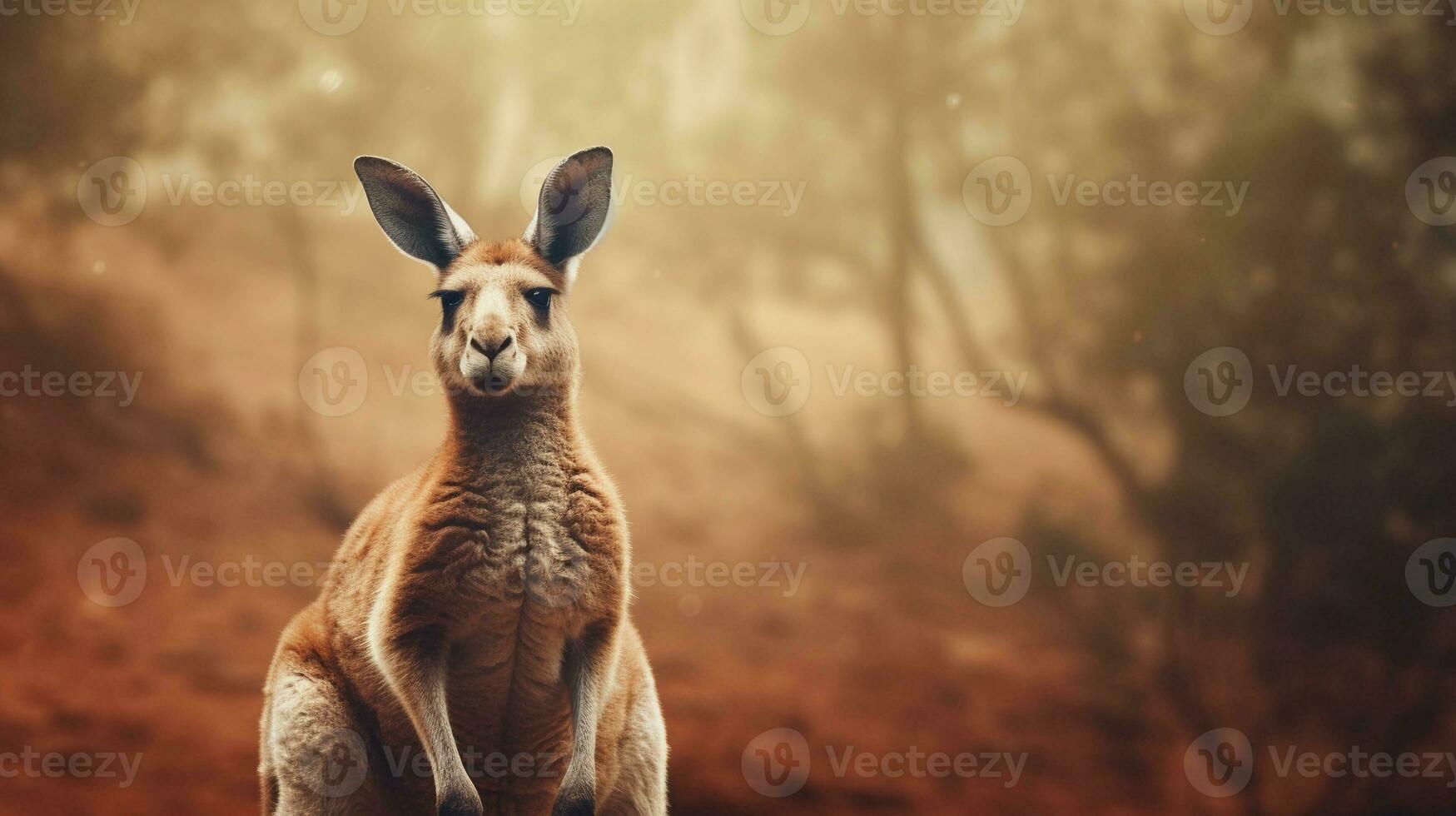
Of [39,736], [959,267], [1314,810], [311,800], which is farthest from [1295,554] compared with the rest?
[39,736]

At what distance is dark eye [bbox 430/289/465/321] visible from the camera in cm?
223

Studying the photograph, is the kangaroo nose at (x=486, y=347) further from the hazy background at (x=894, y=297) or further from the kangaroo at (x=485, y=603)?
the hazy background at (x=894, y=297)

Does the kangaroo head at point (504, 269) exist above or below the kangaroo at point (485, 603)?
above

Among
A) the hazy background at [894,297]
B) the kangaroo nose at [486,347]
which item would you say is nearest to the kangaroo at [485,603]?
the kangaroo nose at [486,347]

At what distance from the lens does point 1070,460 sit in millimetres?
5008

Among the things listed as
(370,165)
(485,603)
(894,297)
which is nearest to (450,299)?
(370,165)

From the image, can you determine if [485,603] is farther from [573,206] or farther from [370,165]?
[370,165]

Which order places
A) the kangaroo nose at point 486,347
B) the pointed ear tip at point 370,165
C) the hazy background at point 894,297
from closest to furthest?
the kangaroo nose at point 486,347 < the pointed ear tip at point 370,165 < the hazy background at point 894,297

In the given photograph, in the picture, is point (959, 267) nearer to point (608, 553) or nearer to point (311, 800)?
point (608, 553)

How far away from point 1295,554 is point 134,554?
5.15m

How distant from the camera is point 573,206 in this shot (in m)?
2.33

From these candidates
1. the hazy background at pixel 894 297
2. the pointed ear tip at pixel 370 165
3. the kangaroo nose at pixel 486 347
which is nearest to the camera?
the kangaroo nose at pixel 486 347

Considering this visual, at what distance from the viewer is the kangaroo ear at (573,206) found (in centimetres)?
229

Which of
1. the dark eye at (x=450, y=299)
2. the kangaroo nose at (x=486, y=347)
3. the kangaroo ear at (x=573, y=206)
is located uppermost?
the kangaroo ear at (x=573, y=206)
